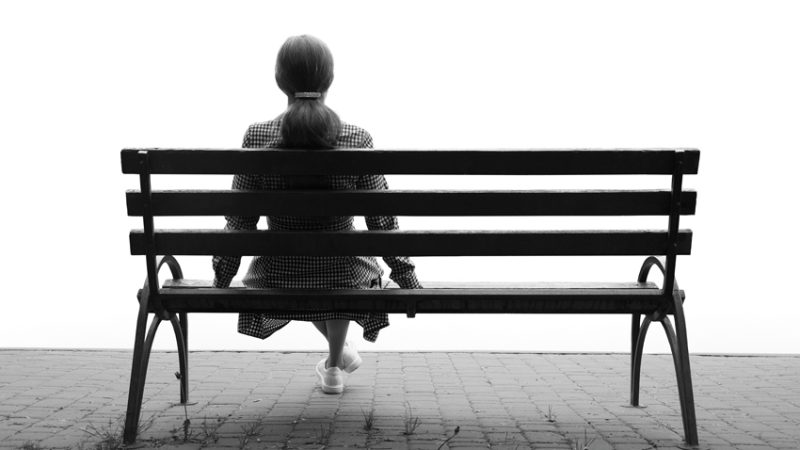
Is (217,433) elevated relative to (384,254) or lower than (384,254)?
lower

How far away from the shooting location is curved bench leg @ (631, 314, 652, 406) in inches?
187

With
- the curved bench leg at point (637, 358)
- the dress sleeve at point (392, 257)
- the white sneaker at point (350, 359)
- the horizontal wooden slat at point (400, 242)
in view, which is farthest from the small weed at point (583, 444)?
the white sneaker at point (350, 359)

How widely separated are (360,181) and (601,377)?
7.40 feet

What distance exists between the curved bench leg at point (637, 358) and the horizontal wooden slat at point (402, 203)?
2.37 feet

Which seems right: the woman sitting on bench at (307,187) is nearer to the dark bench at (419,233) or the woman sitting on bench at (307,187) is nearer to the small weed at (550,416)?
the dark bench at (419,233)

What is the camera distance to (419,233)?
4.16m

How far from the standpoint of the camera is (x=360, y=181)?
4453mm

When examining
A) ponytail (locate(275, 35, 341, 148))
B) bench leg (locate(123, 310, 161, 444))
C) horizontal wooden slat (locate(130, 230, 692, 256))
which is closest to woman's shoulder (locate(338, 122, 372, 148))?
ponytail (locate(275, 35, 341, 148))

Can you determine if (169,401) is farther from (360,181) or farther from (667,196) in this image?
(667,196)

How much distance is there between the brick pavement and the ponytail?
1185 millimetres

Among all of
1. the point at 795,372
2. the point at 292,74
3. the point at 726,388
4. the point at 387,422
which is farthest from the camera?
the point at 795,372

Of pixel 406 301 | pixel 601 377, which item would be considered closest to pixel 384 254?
pixel 406 301

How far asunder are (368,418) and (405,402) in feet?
1.82

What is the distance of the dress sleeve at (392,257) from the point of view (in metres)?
4.41
